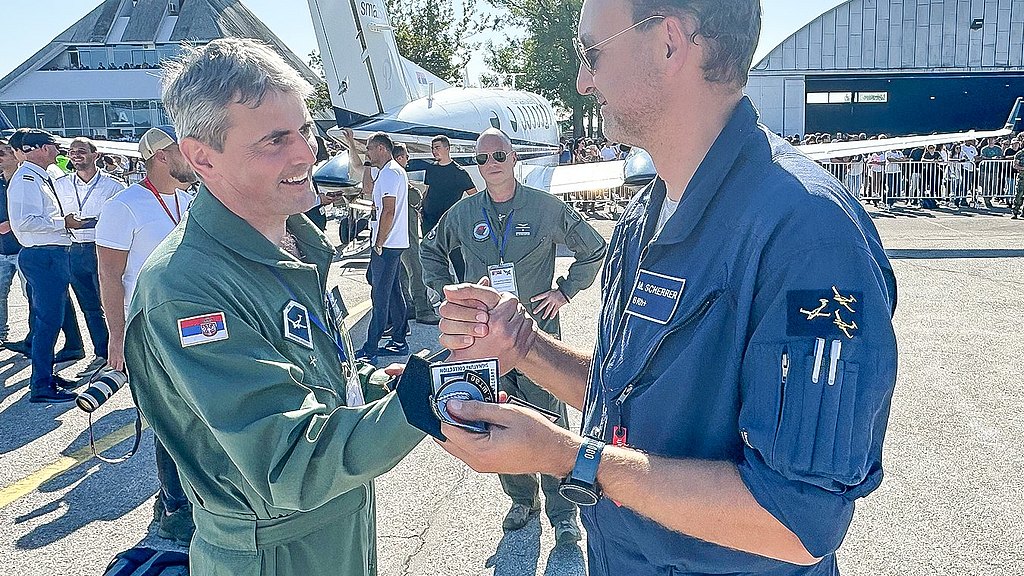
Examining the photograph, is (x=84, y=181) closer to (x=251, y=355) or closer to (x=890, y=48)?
(x=251, y=355)

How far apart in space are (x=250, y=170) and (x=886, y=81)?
53608 mm

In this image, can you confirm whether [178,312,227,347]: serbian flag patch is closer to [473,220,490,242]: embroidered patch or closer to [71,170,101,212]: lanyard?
[473,220,490,242]: embroidered patch

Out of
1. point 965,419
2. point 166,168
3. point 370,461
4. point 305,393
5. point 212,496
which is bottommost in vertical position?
point 965,419

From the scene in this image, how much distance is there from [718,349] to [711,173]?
0.39 m

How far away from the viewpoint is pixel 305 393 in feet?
5.77

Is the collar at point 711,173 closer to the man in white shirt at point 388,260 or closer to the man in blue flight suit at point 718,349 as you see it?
the man in blue flight suit at point 718,349

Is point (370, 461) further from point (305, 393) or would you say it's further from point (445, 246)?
point (445, 246)

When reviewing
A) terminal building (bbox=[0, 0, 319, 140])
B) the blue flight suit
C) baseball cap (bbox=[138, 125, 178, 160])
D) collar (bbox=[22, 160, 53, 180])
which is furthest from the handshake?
terminal building (bbox=[0, 0, 319, 140])

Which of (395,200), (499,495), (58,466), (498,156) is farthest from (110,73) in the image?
(499,495)

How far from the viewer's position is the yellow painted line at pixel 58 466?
4953 millimetres

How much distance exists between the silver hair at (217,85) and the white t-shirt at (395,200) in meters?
6.12

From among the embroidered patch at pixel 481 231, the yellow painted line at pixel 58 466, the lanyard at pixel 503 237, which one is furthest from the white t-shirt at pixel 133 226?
the lanyard at pixel 503 237

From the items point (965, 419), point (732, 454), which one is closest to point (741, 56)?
point (732, 454)

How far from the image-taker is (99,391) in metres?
3.87
